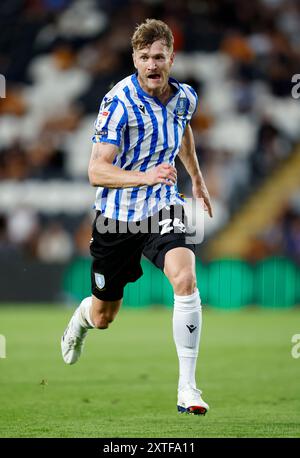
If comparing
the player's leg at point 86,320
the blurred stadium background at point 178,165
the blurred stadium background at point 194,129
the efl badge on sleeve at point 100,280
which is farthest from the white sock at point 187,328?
the blurred stadium background at point 194,129

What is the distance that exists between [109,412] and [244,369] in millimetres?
2781

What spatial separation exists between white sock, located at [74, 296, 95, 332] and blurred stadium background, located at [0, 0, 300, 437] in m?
2.70

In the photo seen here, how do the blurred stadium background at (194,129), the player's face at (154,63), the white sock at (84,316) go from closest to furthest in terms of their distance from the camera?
the player's face at (154,63) < the white sock at (84,316) < the blurred stadium background at (194,129)

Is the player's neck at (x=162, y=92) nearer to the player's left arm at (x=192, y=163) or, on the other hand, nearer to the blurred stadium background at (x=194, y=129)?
the player's left arm at (x=192, y=163)

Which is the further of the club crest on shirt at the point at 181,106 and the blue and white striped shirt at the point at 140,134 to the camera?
the club crest on shirt at the point at 181,106

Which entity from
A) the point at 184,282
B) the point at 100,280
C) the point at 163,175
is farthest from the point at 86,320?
the point at 163,175

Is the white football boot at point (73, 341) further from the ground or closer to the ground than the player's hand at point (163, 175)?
closer to the ground

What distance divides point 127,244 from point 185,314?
0.80m

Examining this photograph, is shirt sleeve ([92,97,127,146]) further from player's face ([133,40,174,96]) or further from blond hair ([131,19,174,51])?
blond hair ([131,19,174,51])

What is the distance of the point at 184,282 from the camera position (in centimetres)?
613

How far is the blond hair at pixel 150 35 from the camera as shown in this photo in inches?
249

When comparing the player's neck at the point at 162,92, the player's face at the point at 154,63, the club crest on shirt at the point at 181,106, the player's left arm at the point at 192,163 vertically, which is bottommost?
the player's left arm at the point at 192,163

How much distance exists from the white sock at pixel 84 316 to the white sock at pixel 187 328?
4.10 feet
